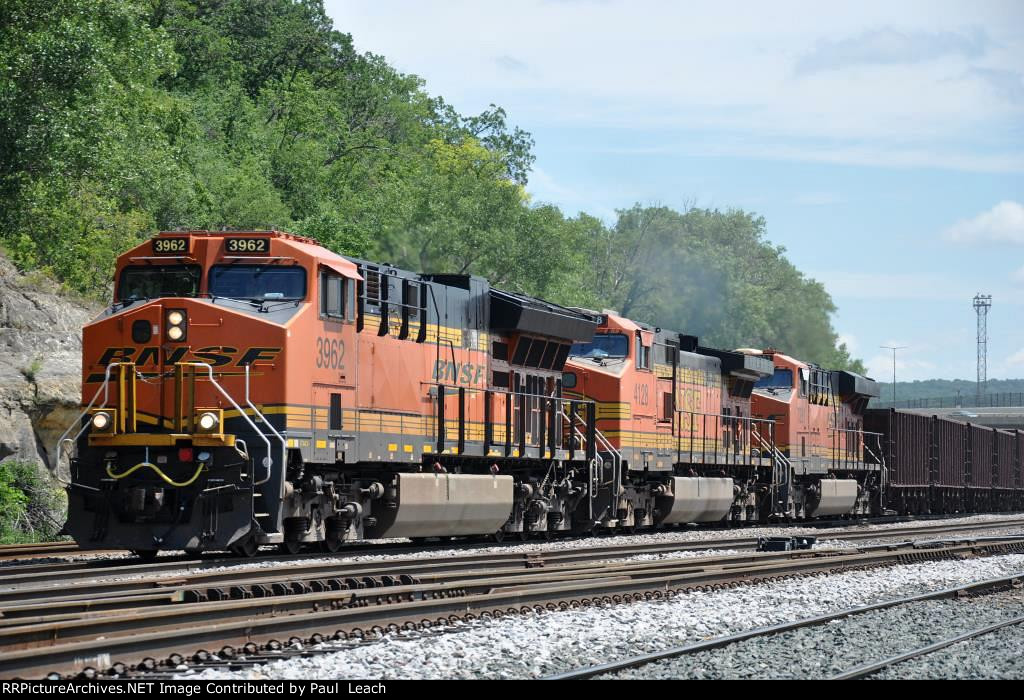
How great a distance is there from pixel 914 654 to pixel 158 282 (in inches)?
399

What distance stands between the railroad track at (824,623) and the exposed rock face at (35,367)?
586 inches

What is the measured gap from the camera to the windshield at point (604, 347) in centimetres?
2461

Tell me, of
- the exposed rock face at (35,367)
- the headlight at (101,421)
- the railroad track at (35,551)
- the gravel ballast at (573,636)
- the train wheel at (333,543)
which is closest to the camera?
the gravel ballast at (573,636)

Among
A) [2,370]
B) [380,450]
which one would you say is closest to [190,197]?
[2,370]

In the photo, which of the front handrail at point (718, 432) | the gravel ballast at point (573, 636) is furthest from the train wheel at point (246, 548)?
the front handrail at point (718, 432)

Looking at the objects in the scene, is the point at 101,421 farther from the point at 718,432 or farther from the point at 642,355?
the point at 718,432

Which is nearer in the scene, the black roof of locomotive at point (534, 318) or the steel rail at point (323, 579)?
the steel rail at point (323, 579)

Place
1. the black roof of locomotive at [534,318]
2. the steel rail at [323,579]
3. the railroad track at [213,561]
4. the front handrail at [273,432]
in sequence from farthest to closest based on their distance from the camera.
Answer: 1. the black roof of locomotive at [534,318]
2. the front handrail at [273,432]
3. the railroad track at [213,561]
4. the steel rail at [323,579]

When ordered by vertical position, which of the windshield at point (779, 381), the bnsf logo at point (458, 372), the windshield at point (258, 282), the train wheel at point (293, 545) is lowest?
the train wheel at point (293, 545)

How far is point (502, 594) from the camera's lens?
1170 centimetres

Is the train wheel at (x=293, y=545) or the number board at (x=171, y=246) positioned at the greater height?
the number board at (x=171, y=246)

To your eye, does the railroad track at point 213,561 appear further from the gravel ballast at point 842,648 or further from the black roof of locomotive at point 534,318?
the gravel ballast at point 842,648

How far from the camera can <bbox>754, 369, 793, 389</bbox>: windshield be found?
32.3m

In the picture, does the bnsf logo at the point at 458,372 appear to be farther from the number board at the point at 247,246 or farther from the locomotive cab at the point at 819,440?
the locomotive cab at the point at 819,440
